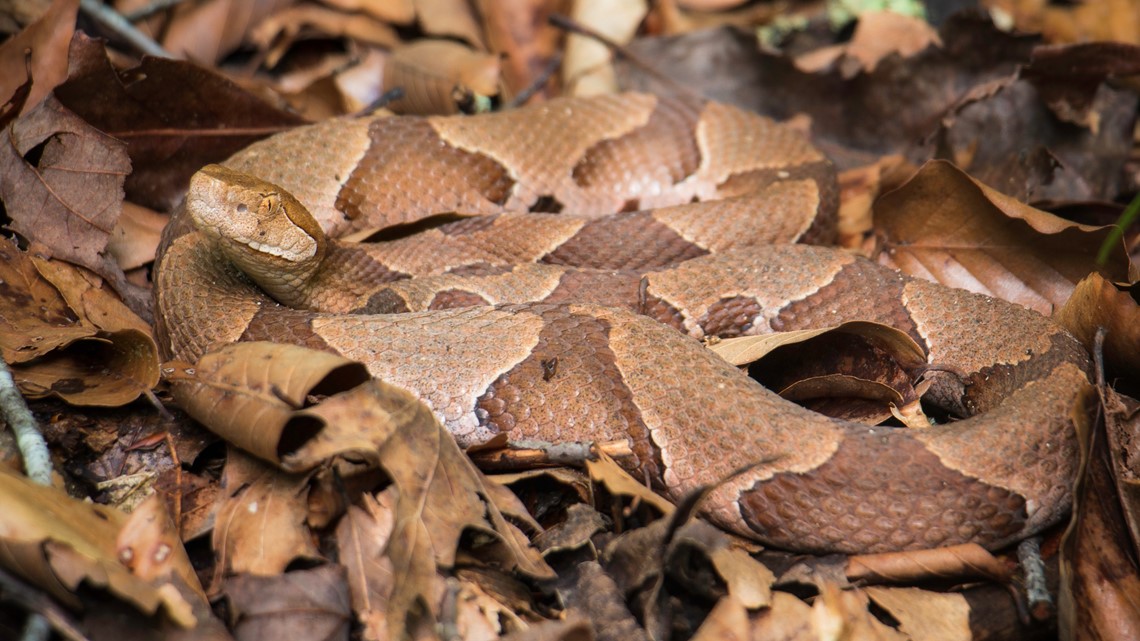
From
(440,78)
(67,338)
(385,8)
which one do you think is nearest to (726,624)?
(67,338)

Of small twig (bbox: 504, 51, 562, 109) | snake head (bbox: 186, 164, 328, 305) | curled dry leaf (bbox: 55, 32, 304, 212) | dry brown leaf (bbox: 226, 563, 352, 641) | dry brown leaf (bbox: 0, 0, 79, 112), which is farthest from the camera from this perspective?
small twig (bbox: 504, 51, 562, 109)

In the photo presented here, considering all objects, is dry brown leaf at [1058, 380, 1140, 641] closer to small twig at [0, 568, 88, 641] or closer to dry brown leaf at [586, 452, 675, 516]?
dry brown leaf at [586, 452, 675, 516]

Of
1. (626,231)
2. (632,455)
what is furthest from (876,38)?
(632,455)

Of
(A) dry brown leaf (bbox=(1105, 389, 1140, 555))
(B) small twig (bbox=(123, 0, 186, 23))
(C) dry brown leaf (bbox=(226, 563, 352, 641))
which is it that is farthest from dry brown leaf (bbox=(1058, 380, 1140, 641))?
(B) small twig (bbox=(123, 0, 186, 23))

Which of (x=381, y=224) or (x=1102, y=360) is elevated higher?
(x=1102, y=360)

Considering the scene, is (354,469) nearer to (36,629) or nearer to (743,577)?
Answer: (36,629)

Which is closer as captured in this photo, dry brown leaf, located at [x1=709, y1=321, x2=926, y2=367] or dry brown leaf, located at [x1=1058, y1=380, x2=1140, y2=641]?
dry brown leaf, located at [x1=1058, y1=380, x2=1140, y2=641]

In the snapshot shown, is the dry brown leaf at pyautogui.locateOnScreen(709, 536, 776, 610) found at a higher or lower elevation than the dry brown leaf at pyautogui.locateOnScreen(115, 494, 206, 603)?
lower

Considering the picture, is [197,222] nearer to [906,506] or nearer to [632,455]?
[632,455]
